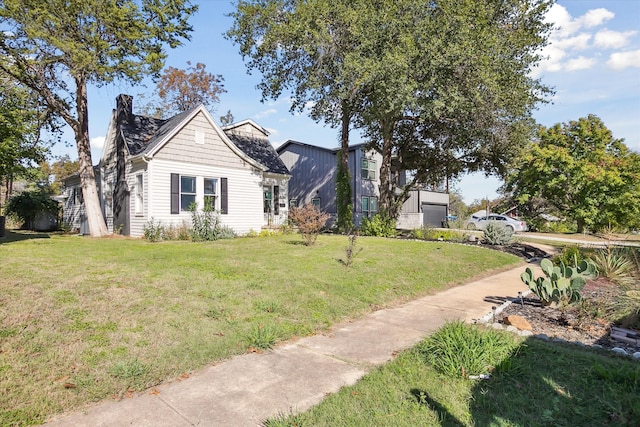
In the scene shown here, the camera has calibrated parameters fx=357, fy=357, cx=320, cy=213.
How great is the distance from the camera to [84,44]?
1287cm

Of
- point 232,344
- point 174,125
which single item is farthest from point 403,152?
point 232,344

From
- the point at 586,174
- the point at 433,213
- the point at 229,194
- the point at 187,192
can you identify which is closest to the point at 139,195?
the point at 187,192

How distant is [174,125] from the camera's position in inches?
603

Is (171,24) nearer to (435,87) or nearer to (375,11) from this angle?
(375,11)

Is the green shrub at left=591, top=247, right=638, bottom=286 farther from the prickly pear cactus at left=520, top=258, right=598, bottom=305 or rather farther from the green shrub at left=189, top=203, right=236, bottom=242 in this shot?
the green shrub at left=189, top=203, right=236, bottom=242

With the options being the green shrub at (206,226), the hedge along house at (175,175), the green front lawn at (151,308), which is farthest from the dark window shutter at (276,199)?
the green front lawn at (151,308)

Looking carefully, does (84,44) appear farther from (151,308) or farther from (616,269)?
(616,269)

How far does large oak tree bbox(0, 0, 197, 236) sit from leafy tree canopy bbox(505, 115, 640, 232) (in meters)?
22.1

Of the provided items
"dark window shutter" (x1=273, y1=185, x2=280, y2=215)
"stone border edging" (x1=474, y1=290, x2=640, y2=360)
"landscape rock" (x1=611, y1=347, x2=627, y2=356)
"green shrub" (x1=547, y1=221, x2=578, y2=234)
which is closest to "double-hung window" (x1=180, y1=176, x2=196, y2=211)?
"dark window shutter" (x1=273, y1=185, x2=280, y2=215)

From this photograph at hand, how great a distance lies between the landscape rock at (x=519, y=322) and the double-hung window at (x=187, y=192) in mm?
12910

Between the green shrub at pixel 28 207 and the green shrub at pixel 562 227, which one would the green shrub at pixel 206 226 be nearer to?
the green shrub at pixel 28 207

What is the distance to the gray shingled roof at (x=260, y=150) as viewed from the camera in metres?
19.6

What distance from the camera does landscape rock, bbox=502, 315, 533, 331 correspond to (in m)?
4.56

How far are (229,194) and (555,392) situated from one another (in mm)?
14959
